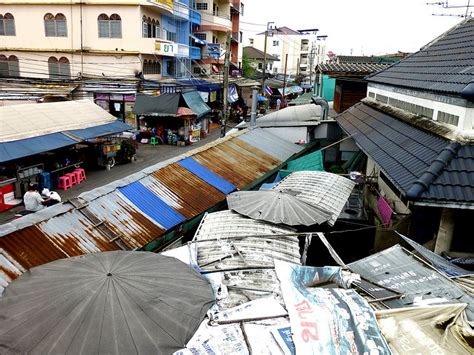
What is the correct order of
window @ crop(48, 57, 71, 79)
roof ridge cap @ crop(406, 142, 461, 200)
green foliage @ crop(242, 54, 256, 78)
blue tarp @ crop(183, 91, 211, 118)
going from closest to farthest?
1. roof ridge cap @ crop(406, 142, 461, 200)
2. blue tarp @ crop(183, 91, 211, 118)
3. window @ crop(48, 57, 71, 79)
4. green foliage @ crop(242, 54, 256, 78)

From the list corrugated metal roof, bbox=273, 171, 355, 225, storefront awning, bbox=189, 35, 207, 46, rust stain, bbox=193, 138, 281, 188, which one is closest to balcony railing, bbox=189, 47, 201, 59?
storefront awning, bbox=189, 35, 207, 46

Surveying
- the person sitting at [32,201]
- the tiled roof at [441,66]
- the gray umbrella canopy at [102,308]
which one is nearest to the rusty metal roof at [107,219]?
the gray umbrella canopy at [102,308]

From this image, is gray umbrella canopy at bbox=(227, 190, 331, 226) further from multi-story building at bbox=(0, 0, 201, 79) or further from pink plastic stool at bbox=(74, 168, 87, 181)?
multi-story building at bbox=(0, 0, 201, 79)

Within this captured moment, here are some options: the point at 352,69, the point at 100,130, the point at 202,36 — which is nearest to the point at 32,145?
the point at 100,130

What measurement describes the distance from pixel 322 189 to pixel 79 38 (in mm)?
27837

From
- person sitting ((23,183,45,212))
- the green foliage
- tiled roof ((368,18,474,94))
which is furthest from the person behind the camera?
the green foliage

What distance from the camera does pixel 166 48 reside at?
1305 inches

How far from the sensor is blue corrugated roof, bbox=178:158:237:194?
13336mm

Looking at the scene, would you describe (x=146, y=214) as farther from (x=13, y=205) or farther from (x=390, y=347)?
(x=13, y=205)

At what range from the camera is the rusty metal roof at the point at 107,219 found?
298 inches

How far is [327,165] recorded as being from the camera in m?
20.5

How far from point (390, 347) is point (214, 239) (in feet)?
14.1

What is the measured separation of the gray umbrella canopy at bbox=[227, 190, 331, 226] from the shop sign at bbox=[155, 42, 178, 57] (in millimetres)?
25158

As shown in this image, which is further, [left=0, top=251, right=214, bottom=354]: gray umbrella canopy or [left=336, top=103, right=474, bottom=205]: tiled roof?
[left=336, top=103, right=474, bottom=205]: tiled roof
